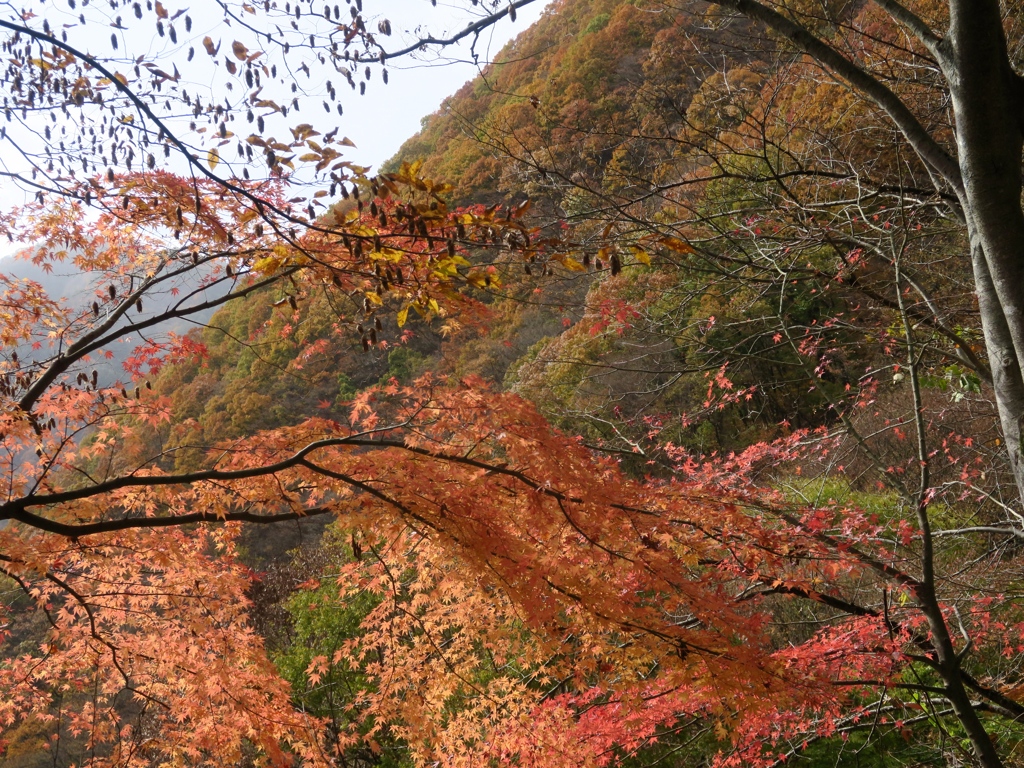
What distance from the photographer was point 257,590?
11.5 metres

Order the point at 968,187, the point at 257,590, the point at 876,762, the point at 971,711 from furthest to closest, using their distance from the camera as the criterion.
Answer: the point at 257,590 → the point at 876,762 → the point at 971,711 → the point at 968,187

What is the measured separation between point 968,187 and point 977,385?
8.24ft

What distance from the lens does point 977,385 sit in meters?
3.93

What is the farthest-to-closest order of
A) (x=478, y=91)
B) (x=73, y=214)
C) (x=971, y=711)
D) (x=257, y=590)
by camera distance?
(x=478, y=91) < (x=257, y=590) < (x=73, y=214) < (x=971, y=711)

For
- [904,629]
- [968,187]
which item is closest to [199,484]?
[968,187]

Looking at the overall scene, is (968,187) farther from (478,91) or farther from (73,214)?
(478,91)

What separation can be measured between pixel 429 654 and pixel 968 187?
3.67 metres

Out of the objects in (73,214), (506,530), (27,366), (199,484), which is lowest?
(506,530)

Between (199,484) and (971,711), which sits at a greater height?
(199,484)

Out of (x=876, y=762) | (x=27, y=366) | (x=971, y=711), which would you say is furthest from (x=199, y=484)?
(x=876, y=762)

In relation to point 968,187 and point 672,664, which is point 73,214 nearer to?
point 672,664

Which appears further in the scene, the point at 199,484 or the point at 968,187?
the point at 199,484

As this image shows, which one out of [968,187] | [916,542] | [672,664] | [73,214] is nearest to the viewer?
[968,187]

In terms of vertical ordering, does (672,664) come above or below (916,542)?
above
